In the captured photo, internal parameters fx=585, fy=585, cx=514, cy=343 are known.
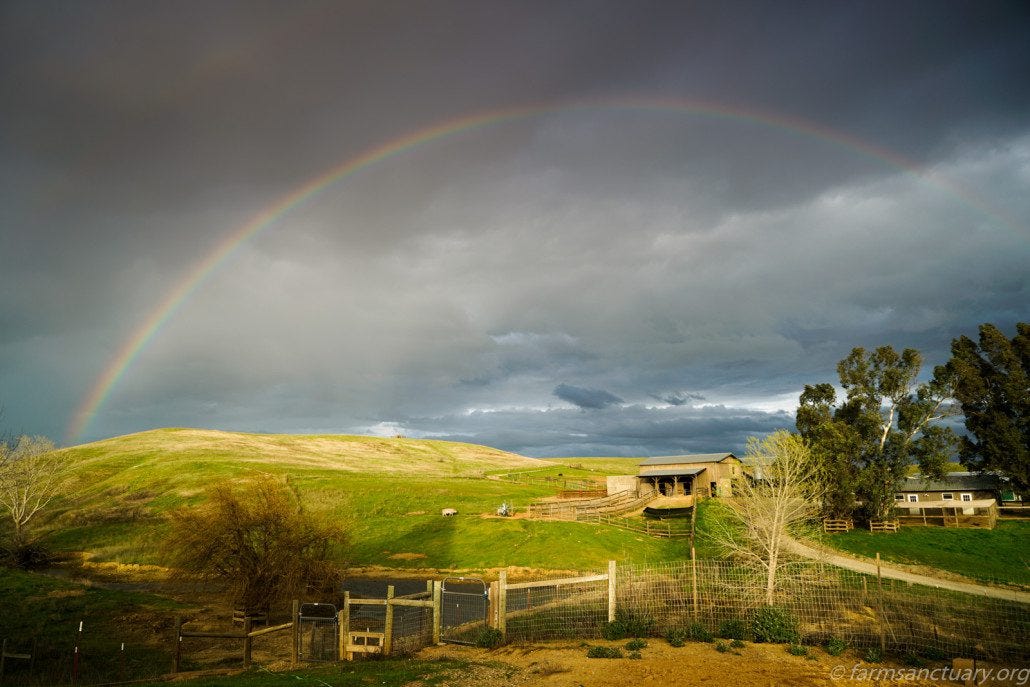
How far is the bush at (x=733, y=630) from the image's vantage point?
21.0 m

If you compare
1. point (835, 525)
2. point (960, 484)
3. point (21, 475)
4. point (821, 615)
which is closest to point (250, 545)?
point (821, 615)

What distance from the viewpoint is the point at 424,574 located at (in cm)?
5219

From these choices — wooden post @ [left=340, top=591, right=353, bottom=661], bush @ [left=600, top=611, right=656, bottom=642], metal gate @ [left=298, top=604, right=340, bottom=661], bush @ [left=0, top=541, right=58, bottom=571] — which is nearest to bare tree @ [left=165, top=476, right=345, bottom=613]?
metal gate @ [left=298, top=604, right=340, bottom=661]

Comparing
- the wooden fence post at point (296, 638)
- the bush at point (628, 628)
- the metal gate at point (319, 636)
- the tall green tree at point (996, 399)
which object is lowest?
the metal gate at point (319, 636)

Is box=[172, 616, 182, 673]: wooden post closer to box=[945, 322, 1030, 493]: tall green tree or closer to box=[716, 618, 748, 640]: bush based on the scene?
box=[716, 618, 748, 640]: bush

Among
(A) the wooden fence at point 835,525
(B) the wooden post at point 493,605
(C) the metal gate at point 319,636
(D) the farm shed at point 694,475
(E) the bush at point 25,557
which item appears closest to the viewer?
(B) the wooden post at point 493,605

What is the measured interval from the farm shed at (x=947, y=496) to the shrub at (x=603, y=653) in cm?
6357

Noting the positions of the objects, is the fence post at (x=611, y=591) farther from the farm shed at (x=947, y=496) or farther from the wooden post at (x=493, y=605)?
the farm shed at (x=947, y=496)

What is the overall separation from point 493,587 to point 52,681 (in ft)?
71.9

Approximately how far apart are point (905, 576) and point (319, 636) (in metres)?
37.8

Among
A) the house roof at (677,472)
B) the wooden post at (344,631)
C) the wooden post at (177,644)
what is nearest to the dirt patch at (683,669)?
the wooden post at (344,631)

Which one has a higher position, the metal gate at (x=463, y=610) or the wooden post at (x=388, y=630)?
the wooden post at (x=388, y=630)

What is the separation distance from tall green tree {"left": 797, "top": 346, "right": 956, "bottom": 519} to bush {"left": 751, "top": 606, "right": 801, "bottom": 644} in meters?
47.6

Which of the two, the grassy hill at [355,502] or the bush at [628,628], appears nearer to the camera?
the bush at [628,628]
